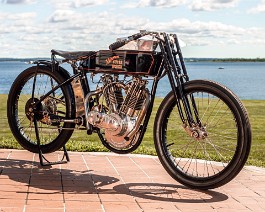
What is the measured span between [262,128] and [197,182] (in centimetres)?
683

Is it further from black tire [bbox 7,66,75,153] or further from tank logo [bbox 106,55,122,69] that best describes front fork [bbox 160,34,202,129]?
black tire [bbox 7,66,75,153]

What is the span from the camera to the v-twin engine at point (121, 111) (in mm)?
5578

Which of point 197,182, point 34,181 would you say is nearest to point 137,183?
point 197,182

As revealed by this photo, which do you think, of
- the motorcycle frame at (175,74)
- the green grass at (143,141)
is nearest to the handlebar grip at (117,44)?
Result: the motorcycle frame at (175,74)

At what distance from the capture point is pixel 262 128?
1195 cm

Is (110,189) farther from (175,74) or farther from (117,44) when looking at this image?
(117,44)

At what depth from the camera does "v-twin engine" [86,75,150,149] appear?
5578mm

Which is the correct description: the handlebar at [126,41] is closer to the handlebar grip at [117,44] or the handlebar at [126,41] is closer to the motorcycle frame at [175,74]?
the handlebar grip at [117,44]

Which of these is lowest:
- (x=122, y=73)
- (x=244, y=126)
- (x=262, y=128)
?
(x=262, y=128)

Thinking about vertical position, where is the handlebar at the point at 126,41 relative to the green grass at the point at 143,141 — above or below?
above

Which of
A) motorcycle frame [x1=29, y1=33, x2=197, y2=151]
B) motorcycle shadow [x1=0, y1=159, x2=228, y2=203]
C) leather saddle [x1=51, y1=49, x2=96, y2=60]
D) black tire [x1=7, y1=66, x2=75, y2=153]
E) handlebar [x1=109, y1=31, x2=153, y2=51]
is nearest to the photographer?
motorcycle shadow [x1=0, y1=159, x2=228, y2=203]

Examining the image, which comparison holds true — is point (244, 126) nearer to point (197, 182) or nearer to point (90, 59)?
point (197, 182)

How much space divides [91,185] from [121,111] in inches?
29.1

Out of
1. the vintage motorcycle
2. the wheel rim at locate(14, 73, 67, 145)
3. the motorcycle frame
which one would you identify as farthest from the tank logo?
the wheel rim at locate(14, 73, 67, 145)
